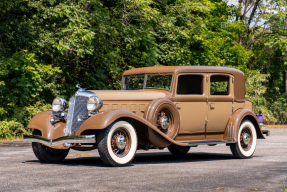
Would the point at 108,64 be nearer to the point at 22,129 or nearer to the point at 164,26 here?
the point at 164,26

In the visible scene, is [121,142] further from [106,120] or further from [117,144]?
[106,120]

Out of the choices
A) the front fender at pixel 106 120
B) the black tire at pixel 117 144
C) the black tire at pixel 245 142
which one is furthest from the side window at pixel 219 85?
the black tire at pixel 117 144

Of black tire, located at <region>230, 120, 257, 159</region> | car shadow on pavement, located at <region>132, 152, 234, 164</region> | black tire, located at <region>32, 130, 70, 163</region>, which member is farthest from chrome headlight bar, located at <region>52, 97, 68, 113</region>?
black tire, located at <region>230, 120, 257, 159</region>

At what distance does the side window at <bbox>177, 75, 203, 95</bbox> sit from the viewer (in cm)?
940

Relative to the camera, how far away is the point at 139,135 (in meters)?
8.58

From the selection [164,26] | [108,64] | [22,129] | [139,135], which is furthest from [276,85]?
[139,135]

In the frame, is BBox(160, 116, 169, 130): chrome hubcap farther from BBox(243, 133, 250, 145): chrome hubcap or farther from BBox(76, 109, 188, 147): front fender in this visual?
BBox(243, 133, 250, 145): chrome hubcap

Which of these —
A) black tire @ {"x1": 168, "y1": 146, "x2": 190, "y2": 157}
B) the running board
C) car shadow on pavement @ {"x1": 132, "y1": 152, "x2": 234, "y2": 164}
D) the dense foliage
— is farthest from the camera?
the dense foliage

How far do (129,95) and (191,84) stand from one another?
5.25ft

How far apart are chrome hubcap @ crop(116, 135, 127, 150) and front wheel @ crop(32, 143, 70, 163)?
172 cm

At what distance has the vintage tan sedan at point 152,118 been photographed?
25.3ft

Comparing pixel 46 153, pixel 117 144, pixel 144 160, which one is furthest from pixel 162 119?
pixel 46 153

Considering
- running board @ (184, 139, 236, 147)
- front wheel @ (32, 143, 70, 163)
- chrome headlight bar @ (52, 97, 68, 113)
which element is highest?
chrome headlight bar @ (52, 97, 68, 113)

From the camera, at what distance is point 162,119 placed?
341 inches
